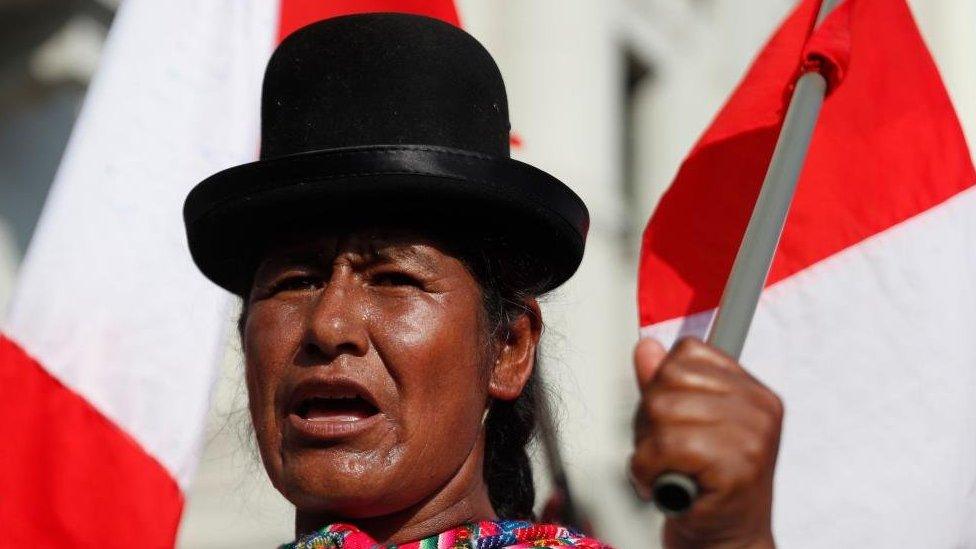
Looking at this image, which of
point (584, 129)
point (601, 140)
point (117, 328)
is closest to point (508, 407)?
point (117, 328)

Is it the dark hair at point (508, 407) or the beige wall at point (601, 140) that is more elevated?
the beige wall at point (601, 140)

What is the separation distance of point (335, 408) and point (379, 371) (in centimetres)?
9

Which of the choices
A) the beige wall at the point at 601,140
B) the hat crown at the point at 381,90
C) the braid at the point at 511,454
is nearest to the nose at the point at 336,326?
the hat crown at the point at 381,90

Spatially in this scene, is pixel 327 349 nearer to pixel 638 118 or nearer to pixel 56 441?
pixel 56 441

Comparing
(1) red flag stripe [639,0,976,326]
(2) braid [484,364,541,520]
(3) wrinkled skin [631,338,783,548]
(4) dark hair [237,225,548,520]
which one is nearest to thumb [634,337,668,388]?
(3) wrinkled skin [631,338,783,548]

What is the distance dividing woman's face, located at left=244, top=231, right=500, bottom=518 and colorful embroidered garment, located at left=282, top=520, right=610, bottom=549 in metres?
0.04

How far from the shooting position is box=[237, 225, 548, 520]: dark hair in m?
2.21

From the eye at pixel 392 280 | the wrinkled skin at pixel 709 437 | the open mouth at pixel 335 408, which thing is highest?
the eye at pixel 392 280

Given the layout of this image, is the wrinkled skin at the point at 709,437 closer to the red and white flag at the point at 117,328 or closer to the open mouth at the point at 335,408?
the open mouth at the point at 335,408

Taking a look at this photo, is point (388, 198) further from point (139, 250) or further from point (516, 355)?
point (139, 250)

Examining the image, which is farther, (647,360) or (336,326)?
(336,326)

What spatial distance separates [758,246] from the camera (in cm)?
173

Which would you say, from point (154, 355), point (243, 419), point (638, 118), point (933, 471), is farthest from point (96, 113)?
point (638, 118)

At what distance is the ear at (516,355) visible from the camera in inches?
89.3
